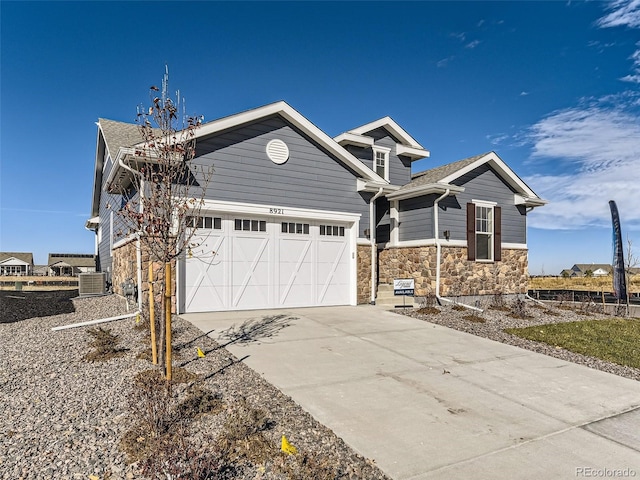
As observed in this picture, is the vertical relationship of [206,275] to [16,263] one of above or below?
above

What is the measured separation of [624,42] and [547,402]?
11994 millimetres

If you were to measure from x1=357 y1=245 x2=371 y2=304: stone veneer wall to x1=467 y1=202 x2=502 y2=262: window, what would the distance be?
4.33 m

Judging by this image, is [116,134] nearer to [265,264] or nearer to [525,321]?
[265,264]

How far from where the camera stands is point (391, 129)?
15.0 metres

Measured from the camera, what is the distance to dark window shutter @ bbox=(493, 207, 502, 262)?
14328 millimetres

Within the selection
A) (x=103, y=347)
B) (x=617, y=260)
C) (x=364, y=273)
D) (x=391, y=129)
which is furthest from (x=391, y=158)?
(x=103, y=347)

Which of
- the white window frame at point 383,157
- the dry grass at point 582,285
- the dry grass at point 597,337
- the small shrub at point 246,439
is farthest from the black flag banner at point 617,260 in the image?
the small shrub at point 246,439

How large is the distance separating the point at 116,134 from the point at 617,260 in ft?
61.2

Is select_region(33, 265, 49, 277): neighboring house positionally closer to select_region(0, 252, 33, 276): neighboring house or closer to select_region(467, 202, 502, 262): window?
select_region(0, 252, 33, 276): neighboring house

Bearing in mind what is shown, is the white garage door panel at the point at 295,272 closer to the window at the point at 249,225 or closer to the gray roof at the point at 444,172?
the window at the point at 249,225

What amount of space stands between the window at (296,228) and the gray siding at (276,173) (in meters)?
0.53

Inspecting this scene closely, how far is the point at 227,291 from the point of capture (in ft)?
32.5

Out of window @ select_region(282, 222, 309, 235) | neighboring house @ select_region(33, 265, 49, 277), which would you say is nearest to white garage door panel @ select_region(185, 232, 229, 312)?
window @ select_region(282, 222, 309, 235)

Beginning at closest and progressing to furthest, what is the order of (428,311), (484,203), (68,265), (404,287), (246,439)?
(246,439), (428,311), (404,287), (484,203), (68,265)
